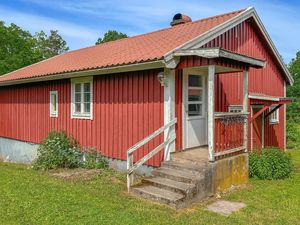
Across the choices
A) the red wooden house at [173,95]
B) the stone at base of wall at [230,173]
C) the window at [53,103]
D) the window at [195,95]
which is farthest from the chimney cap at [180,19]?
the stone at base of wall at [230,173]

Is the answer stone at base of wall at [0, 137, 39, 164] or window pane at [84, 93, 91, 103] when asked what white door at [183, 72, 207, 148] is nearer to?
window pane at [84, 93, 91, 103]

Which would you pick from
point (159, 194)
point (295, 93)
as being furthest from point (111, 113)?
point (295, 93)

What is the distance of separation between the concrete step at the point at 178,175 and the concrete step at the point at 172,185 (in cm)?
9

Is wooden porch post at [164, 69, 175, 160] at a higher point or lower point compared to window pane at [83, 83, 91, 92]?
lower

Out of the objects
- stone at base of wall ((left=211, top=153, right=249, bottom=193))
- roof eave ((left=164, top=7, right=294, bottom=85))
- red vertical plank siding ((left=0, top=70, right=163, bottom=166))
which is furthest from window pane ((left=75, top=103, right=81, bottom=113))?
stone at base of wall ((left=211, top=153, right=249, bottom=193))

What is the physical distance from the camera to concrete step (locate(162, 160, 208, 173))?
723cm

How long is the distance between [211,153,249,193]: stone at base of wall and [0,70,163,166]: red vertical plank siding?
1585 mm

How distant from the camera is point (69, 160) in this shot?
10180 millimetres

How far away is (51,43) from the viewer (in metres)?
60.5

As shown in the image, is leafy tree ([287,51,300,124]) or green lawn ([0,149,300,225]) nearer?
green lawn ([0,149,300,225])

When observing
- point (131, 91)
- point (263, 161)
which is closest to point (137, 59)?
point (131, 91)

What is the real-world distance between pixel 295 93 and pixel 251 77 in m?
45.7

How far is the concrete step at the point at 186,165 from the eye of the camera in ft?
23.7

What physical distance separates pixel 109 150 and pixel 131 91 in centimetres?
209
